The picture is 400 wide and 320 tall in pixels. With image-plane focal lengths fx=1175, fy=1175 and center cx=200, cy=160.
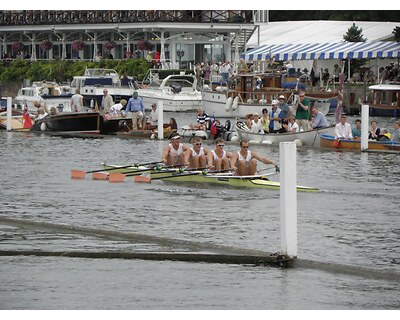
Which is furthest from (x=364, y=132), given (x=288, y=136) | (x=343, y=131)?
(x=288, y=136)

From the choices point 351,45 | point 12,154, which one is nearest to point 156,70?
point 351,45

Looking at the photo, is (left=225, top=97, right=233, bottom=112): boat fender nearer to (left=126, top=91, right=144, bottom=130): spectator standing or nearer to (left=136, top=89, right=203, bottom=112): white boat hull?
(left=136, top=89, right=203, bottom=112): white boat hull

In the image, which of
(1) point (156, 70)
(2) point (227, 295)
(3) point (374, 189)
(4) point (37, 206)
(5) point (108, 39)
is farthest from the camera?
(5) point (108, 39)

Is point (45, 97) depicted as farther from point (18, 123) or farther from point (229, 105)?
point (229, 105)

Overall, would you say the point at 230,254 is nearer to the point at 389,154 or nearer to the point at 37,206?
the point at 37,206

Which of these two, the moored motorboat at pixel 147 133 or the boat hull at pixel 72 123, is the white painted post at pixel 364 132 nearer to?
the moored motorboat at pixel 147 133

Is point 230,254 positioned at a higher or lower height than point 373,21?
lower

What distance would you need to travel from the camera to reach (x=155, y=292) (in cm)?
1694

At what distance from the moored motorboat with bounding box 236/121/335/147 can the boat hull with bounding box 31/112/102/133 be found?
8.99 metres

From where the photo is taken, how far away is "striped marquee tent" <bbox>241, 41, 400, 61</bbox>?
62.3 metres

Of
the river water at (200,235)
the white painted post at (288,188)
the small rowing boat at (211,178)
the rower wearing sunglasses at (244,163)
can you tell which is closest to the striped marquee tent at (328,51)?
the river water at (200,235)

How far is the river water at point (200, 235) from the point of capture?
1662 centimetres

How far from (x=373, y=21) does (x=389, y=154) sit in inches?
1631

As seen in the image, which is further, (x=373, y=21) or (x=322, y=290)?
(x=373, y=21)
